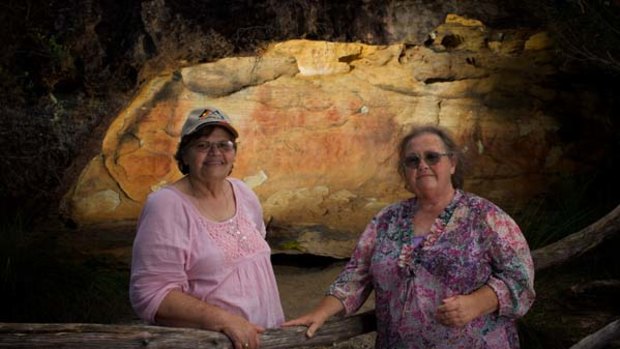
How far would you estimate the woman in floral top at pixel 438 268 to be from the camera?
267 centimetres

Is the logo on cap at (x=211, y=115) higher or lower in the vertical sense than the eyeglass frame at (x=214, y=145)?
higher

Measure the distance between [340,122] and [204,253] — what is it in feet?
15.2

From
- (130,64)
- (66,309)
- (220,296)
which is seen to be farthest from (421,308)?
(130,64)

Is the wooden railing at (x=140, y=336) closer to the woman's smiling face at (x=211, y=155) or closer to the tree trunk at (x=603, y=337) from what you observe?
the woman's smiling face at (x=211, y=155)

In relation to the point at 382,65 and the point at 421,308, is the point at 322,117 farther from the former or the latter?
the point at 421,308

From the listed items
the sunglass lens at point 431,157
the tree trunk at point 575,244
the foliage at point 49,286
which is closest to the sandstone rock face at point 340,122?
the foliage at point 49,286

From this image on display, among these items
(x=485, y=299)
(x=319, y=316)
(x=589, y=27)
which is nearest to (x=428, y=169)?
(x=485, y=299)

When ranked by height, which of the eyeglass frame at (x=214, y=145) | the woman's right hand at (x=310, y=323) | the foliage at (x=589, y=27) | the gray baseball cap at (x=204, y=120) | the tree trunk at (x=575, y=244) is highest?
the foliage at (x=589, y=27)

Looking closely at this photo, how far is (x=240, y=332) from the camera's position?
270cm

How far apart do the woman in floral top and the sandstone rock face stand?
4.01 m

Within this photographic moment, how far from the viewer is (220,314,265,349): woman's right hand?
2.70 m

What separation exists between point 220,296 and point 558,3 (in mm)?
4401

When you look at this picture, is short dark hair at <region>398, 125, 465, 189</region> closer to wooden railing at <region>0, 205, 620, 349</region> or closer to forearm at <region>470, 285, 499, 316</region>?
forearm at <region>470, 285, 499, 316</region>

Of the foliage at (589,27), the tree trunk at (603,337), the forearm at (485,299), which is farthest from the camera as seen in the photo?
the foliage at (589,27)
